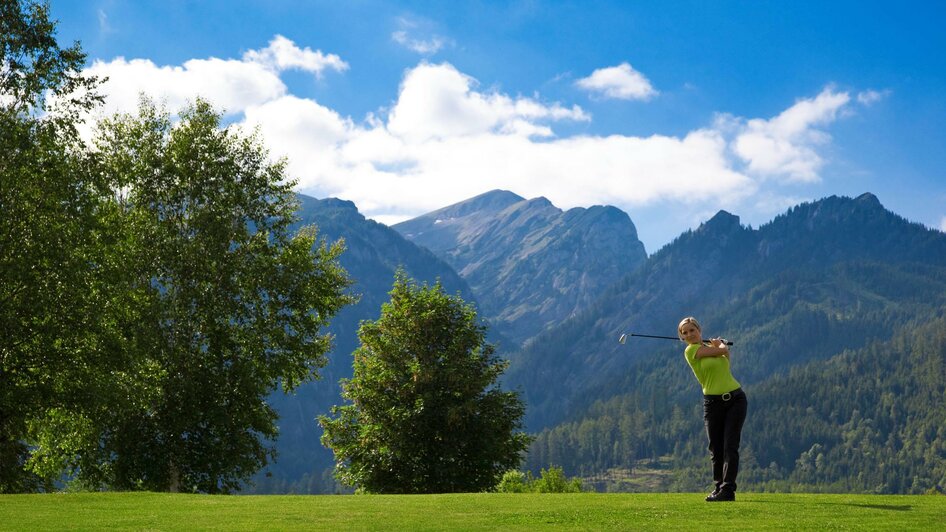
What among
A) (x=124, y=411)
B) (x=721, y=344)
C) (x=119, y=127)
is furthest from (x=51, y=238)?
(x=721, y=344)

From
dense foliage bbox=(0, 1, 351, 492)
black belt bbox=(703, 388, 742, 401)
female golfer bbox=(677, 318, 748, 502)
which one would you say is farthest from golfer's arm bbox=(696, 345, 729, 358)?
dense foliage bbox=(0, 1, 351, 492)

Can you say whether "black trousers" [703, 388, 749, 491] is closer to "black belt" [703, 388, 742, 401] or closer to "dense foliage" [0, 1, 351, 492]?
"black belt" [703, 388, 742, 401]

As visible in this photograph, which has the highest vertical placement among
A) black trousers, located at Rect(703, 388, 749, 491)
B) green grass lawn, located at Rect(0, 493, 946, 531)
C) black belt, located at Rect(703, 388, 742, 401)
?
black belt, located at Rect(703, 388, 742, 401)

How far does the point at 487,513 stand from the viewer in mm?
20172

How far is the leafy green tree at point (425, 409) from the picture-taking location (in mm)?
47375

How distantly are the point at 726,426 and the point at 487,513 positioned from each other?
5685 mm

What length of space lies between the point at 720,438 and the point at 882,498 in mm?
6220

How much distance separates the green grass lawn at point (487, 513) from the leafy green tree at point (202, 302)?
19.6 m

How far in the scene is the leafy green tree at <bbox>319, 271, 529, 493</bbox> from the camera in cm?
4738

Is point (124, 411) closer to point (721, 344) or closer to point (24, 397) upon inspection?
point (24, 397)

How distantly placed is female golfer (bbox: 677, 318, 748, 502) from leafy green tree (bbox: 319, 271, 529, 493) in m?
27.0

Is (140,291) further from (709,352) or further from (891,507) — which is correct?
(891,507)

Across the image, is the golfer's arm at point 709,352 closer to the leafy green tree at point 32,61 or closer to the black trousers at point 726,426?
the black trousers at point 726,426

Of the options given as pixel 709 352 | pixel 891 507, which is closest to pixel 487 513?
pixel 709 352
